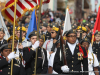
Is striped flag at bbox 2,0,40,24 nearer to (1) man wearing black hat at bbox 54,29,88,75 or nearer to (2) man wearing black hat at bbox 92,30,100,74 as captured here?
(1) man wearing black hat at bbox 54,29,88,75

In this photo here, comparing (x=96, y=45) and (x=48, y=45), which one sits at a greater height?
(x=48, y=45)

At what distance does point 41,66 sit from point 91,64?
1.58 meters

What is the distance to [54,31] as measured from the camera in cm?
978

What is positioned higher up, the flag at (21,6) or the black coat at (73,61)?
the flag at (21,6)

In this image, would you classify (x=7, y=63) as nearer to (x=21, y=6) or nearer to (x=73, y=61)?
(x=73, y=61)

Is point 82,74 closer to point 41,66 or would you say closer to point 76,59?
point 76,59

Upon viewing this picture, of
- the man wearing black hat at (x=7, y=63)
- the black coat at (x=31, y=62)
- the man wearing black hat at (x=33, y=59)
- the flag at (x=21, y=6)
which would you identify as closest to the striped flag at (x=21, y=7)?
the flag at (x=21, y=6)

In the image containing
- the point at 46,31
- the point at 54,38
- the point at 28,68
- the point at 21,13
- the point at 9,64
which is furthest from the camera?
the point at 46,31

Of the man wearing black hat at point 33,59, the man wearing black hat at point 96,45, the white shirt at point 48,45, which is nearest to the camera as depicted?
the man wearing black hat at point 33,59

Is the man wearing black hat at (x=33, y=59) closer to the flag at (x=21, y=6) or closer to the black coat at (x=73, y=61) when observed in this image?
the black coat at (x=73, y=61)

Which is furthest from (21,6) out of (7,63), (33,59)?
(7,63)

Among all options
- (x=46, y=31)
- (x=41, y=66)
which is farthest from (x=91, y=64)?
(x=46, y=31)

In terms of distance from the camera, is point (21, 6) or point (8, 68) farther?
point (21, 6)

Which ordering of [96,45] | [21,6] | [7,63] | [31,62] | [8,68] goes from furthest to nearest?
1. [96,45]
2. [21,6]
3. [31,62]
4. [8,68]
5. [7,63]
